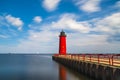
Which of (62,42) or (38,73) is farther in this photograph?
(62,42)

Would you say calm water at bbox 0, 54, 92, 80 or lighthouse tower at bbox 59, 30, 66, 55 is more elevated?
lighthouse tower at bbox 59, 30, 66, 55

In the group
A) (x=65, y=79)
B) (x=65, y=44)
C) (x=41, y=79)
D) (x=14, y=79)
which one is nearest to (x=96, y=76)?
(x=65, y=79)

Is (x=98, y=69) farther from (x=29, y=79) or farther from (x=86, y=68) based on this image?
(x=29, y=79)

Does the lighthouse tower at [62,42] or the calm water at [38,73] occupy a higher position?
the lighthouse tower at [62,42]

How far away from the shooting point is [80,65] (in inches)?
905

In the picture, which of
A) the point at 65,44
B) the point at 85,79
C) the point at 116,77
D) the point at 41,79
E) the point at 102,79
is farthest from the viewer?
the point at 65,44

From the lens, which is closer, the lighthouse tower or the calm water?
the calm water

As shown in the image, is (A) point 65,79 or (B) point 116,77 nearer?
(B) point 116,77

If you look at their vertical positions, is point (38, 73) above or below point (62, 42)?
below

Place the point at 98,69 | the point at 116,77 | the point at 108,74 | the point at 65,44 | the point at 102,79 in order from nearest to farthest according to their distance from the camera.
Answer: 1. the point at 116,77
2. the point at 108,74
3. the point at 102,79
4. the point at 98,69
5. the point at 65,44

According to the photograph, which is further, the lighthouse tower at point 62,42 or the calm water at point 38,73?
the lighthouse tower at point 62,42

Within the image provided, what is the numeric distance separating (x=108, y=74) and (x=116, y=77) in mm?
1282

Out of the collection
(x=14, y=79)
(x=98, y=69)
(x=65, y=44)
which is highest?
(x=65, y=44)

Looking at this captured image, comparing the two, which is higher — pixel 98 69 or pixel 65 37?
pixel 65 37
